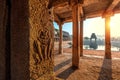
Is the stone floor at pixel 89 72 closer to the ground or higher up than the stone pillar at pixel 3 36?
closer to the ground

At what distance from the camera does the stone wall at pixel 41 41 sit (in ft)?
2.73

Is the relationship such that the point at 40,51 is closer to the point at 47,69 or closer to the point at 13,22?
the point at 47,69

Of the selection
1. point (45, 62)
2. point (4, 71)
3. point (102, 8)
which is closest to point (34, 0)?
point (45, 62)

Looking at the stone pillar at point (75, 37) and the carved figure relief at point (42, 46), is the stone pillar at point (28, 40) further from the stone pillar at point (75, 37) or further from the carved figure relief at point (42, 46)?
the stone pillar at point (75, 37)

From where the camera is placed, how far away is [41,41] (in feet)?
3.01

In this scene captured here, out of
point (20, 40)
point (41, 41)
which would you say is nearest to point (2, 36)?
point (20, 40)

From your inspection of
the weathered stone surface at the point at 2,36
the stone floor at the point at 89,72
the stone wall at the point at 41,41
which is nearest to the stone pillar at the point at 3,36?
the weathered stone surface at the point at 2,36

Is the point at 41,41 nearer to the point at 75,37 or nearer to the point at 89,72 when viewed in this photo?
the point at 89,72

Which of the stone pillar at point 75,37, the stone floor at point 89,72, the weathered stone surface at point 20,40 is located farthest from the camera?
the stone pillar at point 75,37

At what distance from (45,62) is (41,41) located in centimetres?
20

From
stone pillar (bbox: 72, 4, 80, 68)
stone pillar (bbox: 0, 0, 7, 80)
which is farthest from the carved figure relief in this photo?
stone pillar (bbox: 72, 4, 80, 68)

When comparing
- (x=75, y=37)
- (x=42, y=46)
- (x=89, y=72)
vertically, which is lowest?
(x=89, y=72)

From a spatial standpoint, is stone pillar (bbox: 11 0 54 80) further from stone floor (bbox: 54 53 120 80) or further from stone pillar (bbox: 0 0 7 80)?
stone floor (bbox: 54 53 120 80)

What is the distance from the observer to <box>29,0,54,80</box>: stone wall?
32.8 inches
